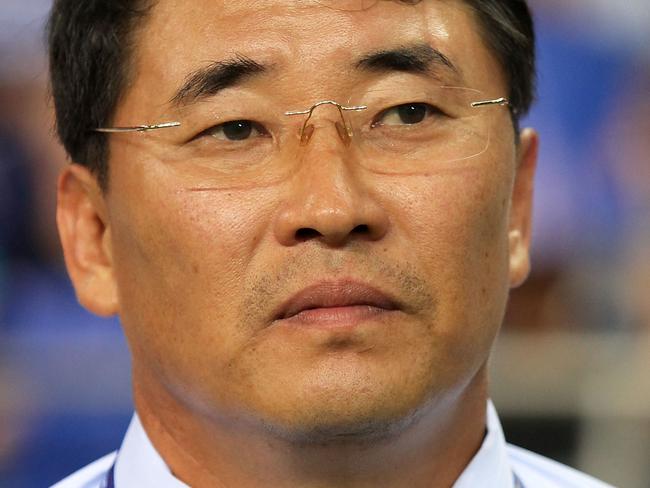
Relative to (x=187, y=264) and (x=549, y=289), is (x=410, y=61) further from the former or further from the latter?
(x=549, y=289)

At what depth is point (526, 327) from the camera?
5.66 metres

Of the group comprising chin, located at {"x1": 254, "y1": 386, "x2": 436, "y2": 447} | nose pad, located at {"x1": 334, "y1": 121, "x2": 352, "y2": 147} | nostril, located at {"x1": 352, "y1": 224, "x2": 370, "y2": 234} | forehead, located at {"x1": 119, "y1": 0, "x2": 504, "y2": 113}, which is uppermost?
forehead, located at {"x1": 119, "y1": 0, "x2": 504, "y2": 113}

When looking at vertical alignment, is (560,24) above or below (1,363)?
above

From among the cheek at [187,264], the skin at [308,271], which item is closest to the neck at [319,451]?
the skin at [308,271]

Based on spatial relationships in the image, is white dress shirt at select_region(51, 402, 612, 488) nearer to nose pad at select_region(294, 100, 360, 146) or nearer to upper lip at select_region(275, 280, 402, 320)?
upper lip at select_region(275, 280, 402, 320)

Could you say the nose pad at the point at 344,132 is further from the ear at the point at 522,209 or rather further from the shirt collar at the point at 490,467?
the shirt collar at the point at 490,467

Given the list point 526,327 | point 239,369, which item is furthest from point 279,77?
point 526,327

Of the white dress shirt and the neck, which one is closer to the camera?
the neck

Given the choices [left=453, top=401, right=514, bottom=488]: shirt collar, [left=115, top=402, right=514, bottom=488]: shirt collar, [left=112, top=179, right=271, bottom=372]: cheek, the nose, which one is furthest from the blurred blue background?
the nose

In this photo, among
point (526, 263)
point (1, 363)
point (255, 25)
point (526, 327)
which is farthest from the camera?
point (526, 327)

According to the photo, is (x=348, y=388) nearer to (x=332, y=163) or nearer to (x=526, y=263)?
(x=332, y=163)

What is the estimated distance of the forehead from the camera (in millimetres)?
2828

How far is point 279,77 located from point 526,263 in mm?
919

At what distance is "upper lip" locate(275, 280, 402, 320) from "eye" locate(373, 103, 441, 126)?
0.43 metres
